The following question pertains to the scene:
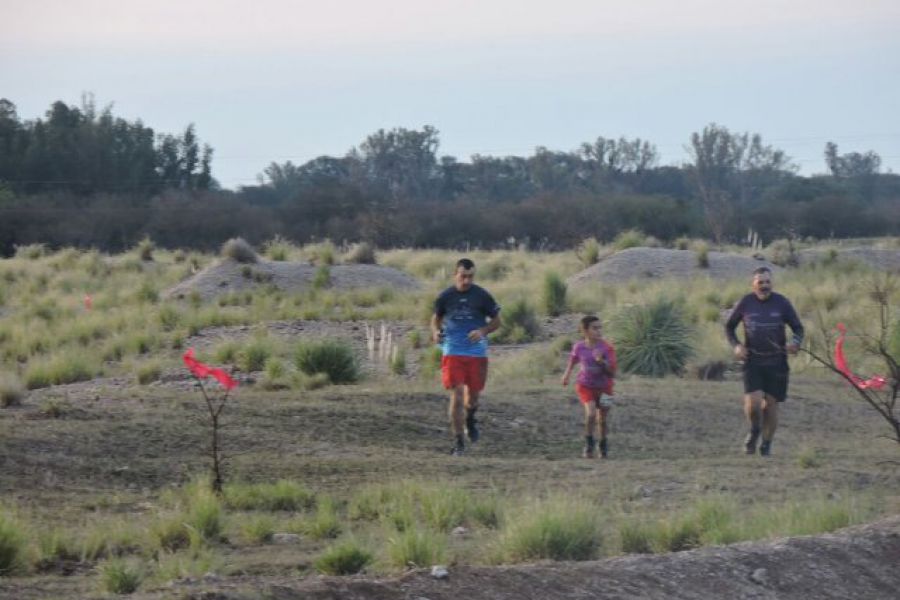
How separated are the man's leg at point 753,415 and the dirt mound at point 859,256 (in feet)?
97.4

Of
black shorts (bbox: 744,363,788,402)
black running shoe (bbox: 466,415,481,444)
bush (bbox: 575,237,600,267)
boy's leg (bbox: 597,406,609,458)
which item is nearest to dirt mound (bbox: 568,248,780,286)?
bush (bbox: 575,237,600,267)

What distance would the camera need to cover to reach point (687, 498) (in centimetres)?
1241

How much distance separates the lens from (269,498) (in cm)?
1193

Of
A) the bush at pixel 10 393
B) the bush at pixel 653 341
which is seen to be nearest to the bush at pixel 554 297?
the bush at pixel 653 341

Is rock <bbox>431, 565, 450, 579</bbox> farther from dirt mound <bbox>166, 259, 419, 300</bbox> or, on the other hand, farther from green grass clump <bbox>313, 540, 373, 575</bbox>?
dirt mound <bbox>166, 259, 419, 300</bbox>

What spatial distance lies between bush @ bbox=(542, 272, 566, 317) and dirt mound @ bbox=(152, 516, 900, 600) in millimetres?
22790

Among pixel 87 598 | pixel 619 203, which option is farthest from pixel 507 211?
pixel 87 598

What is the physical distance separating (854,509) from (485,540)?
2799mm

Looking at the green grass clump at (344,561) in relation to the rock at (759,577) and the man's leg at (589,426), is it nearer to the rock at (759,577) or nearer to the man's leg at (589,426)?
the rock at (759,577)

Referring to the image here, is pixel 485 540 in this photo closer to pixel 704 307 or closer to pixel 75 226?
pixel 704 307

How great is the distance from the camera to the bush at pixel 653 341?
24.8 metres

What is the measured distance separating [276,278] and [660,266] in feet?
33.9

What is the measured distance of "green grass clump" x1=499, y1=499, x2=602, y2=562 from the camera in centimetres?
938

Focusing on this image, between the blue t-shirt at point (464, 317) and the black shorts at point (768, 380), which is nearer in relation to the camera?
the blue t-shirt at point (464, 317)
